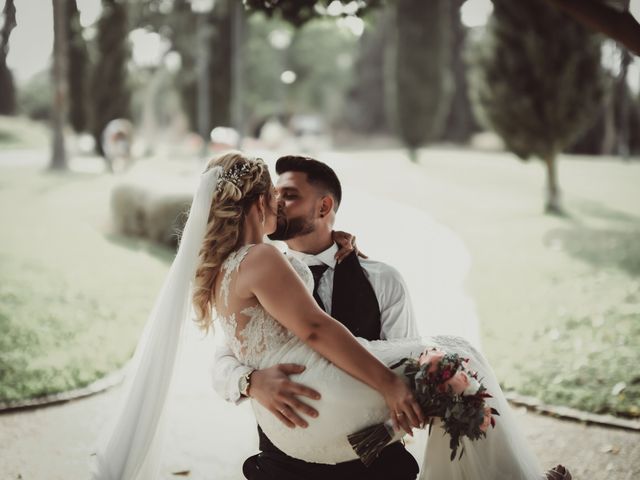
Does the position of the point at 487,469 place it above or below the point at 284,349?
below

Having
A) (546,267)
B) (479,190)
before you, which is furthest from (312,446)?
(479,190)

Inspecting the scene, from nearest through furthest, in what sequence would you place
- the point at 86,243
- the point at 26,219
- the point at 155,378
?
the point at 155,378 < the point at 86,243 < the point at 26,219

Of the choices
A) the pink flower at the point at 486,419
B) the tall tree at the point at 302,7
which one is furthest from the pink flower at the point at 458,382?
the tall tree at the point at 302,7

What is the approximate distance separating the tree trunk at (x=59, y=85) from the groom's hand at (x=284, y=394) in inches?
899

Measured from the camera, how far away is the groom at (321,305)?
302 cm

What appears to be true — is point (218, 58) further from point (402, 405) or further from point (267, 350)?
point (402, 405)

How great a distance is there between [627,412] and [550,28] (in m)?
11.6

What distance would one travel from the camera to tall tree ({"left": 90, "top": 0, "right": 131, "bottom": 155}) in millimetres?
30562

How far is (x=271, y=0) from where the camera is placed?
19.4 ft

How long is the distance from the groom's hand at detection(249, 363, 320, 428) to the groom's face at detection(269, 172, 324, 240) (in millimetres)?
1091

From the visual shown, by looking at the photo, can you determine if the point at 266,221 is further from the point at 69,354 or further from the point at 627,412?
the point at 69,354

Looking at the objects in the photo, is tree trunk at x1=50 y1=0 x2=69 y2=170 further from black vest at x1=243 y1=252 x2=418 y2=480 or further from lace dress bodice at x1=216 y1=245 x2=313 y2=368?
lace dress bodice at x1=216 y1=245 x2=313 y2=368

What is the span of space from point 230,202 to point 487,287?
7450mm

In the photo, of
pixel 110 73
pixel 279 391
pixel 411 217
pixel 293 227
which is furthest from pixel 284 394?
pixel 110 73
